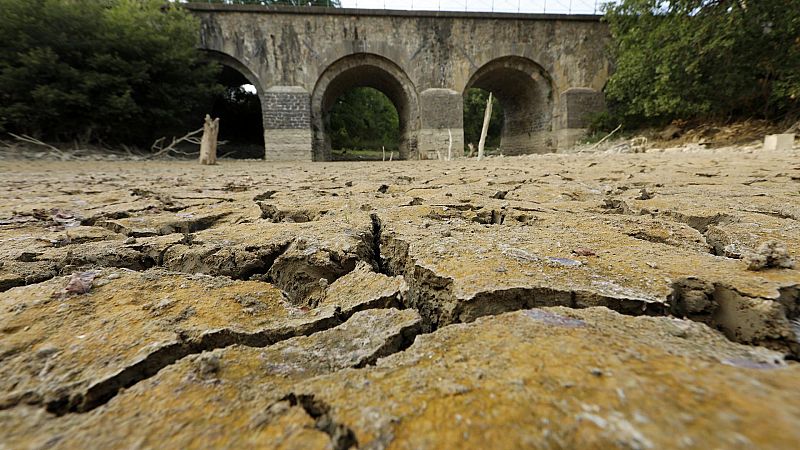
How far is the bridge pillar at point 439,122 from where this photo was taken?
10.1 m

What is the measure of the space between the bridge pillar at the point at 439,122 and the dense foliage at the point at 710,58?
4.16m

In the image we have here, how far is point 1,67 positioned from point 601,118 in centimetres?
1410

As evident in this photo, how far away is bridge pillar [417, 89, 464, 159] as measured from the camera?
33.0ft

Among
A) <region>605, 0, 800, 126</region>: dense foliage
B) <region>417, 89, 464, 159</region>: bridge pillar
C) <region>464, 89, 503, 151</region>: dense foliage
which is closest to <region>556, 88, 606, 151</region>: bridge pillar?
<region>605, 0, 800, 126</region>: dense foliage

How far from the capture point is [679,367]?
0.45m

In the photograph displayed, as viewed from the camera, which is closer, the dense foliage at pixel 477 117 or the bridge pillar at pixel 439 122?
the bridge pillar at pixel 439 122

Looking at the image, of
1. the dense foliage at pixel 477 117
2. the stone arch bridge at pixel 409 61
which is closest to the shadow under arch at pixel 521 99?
the stone arch bridge at pixel 409 61

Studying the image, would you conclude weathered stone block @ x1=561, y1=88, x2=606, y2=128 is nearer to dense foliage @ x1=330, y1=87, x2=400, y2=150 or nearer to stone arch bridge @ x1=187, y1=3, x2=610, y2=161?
stone arch bridge @ x1=187, y1=3, x2=610, y2=161

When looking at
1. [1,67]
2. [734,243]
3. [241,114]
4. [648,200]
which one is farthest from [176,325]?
[241,114]

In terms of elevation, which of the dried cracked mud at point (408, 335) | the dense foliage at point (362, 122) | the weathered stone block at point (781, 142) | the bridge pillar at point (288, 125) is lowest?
the dried cracked mud at point (408, 335)

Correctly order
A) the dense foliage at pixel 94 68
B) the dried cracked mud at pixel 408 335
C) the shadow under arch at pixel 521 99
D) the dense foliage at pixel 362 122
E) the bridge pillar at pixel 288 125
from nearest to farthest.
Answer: the dried cracked mud at pixel 408 335 < the dense foliage at pixel 94 68 < the bridge pillar at pixel 288 125 < the shadow under arch at pixel 521 99 < the dense foliage at pixel 362 122

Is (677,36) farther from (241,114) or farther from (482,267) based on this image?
(241,114)

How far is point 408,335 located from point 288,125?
32.6 feet

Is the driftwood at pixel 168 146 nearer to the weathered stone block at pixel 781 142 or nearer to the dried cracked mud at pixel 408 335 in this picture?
the dried cracked mud at pixel 408 335
